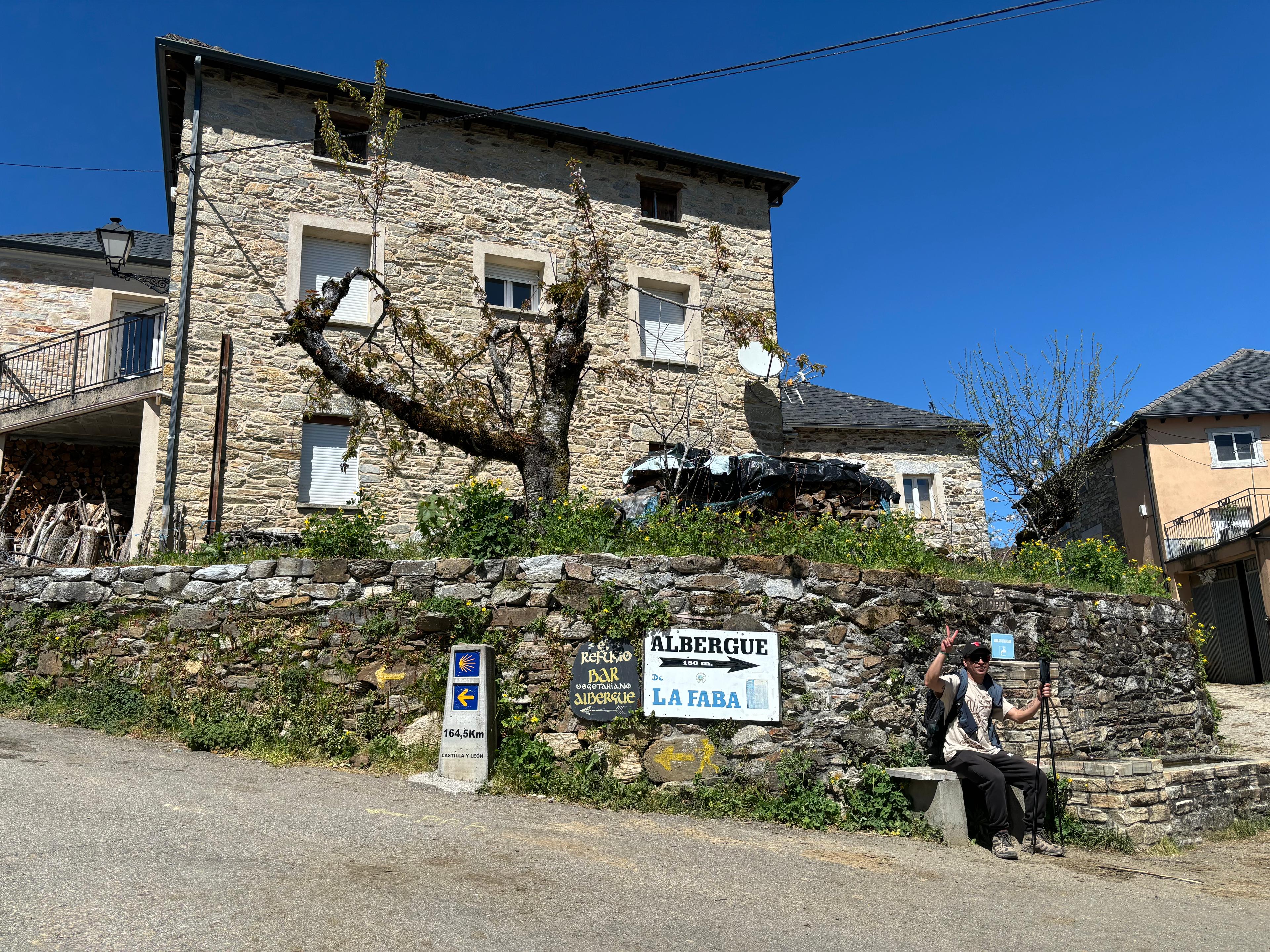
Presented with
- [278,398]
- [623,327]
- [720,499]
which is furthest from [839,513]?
[278,398]

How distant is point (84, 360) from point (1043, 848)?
14.6m

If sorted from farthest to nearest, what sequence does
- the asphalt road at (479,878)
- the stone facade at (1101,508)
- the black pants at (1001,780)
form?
the stone facade at (1101,508), the black pants at (1001,780), the asphalt road at (479,878)

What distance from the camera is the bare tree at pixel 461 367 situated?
10.2m

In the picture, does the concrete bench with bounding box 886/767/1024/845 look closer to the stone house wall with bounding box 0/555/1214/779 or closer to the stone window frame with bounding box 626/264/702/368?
the stone house wall with bounding box 0/555/1214/779

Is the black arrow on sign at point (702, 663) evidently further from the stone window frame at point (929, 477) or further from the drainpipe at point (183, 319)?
the stone window frame at point (929, 477)

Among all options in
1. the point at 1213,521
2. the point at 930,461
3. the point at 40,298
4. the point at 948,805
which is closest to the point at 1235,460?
the point at 1213,521

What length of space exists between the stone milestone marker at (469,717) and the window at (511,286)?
8933 mm

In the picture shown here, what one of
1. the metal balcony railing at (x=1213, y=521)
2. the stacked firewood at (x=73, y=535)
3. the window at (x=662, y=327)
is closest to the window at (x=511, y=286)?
the window at (x=662, y=327)

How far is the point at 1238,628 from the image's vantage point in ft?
66.1

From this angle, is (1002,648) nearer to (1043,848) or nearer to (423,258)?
(1043,848)

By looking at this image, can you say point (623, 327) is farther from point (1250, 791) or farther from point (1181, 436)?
point (1181, 436)

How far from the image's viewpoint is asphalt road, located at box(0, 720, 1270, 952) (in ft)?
13.9

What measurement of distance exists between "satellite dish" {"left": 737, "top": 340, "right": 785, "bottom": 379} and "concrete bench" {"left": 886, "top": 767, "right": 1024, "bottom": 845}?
32.4 ft

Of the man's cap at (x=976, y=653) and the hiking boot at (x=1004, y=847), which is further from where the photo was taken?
the man's cap at (x=976, y=653)
